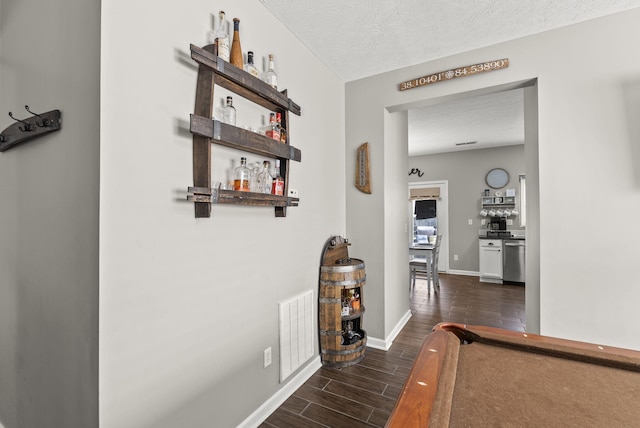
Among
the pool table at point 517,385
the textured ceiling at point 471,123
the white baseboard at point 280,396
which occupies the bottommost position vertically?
the white baseboard at point 280,396

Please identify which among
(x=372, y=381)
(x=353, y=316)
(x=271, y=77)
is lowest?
(x=372, y=381)

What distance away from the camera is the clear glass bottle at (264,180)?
1.78 meters

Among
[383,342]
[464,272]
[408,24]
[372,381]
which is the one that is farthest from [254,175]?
[464,272]

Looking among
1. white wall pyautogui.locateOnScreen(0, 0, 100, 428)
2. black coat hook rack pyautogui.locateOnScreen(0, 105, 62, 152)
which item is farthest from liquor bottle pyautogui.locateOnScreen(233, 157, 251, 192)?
black coat hook rack pyautogui.locateOnScreen(0, 105, 62, 152)

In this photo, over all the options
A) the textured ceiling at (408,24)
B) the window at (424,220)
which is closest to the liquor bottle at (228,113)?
the textured ceiling at (408,24)

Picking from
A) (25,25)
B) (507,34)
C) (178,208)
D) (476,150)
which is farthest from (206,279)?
(476,150)

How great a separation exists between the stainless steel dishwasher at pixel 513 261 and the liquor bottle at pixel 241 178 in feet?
17.8

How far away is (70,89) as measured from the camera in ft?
3.90

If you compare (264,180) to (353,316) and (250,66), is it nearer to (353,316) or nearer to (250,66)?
(250,66)

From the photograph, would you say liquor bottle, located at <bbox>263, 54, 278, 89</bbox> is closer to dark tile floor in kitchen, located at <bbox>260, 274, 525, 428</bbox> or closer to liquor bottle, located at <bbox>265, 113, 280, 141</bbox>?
liquor bottle, located at <bbox>265, 113, 280, 141</bbox>

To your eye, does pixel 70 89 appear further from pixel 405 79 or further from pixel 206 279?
pixel 405 79

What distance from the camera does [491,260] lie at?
5445 mm

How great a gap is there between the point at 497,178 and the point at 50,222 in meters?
6.78

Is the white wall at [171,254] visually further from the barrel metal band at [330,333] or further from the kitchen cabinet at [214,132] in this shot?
the barrel metal band at [330,333]
